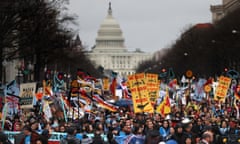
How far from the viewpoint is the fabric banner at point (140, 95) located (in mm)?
23516

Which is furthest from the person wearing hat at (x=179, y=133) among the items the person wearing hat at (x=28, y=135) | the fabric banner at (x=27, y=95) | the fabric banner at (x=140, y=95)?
the fabric banner at (x=27, y=95)

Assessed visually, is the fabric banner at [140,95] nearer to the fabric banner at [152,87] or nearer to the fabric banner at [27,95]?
the fabric banner at [152,87]

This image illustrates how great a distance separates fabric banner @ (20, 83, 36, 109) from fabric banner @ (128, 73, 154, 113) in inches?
99.0

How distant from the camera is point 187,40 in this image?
127 meters

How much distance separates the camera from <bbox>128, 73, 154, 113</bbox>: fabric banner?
2352 cm

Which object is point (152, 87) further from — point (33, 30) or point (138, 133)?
point (33, 30)

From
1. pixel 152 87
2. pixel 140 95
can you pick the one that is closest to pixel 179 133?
pixel 140 95

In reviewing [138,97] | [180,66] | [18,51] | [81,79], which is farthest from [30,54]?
[180,66]

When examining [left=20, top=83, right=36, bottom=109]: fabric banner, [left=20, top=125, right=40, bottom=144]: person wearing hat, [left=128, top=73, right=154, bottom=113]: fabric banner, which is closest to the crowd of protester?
[left=20, top=125, right=40, bottom=144]: person wearing hat

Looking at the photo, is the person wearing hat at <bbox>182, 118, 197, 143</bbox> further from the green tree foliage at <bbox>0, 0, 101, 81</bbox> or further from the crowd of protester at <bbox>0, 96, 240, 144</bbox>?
the green tree foliage at <bbox>0, 0, 101, 81</bbox>

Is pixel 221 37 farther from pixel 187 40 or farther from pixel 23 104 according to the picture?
pixel 23 104

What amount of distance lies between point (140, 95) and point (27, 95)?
2.87 metres

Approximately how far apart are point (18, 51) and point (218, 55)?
46341 mm

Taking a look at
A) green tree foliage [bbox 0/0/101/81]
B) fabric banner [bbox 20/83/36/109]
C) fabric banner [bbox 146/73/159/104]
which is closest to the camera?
fabric banner [bbox 20/83/36/109]
